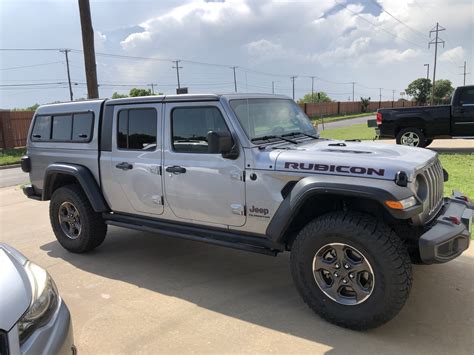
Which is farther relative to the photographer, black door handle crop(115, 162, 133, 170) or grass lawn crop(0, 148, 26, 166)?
grass lawn crop(0, 148, 26, 166)

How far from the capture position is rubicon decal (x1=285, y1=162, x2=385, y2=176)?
328cm

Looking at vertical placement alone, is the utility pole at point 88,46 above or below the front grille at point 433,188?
above

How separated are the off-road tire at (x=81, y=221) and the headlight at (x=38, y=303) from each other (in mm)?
2474

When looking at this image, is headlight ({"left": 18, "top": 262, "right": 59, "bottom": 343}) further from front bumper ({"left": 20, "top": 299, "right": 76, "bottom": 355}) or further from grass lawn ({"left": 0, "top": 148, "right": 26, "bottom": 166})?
grass lawn ({"left": 0, "top": 148, "right": 26, "bottom": 166})

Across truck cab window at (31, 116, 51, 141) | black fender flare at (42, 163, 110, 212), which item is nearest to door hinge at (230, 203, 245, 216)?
black fender flare at (42, 163, 110, 212)

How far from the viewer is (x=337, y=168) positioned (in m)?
3.42

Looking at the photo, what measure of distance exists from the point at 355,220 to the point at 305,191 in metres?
0.43

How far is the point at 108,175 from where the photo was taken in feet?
16.5

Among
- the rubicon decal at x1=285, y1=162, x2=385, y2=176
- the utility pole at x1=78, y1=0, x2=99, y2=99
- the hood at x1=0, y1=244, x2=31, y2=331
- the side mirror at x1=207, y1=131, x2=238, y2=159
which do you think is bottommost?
the hood at x1=0, y1=244, x2=31, y2=331

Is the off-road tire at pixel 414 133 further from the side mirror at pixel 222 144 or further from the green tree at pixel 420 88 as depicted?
the green tree at pixel 420 88

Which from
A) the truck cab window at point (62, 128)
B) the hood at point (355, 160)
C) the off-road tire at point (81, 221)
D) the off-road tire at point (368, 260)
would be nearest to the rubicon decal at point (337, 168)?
the hood at point (355, 160)

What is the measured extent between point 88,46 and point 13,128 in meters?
15.0

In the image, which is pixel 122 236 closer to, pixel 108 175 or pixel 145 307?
pixel 108 175

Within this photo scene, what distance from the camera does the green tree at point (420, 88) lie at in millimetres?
84625
